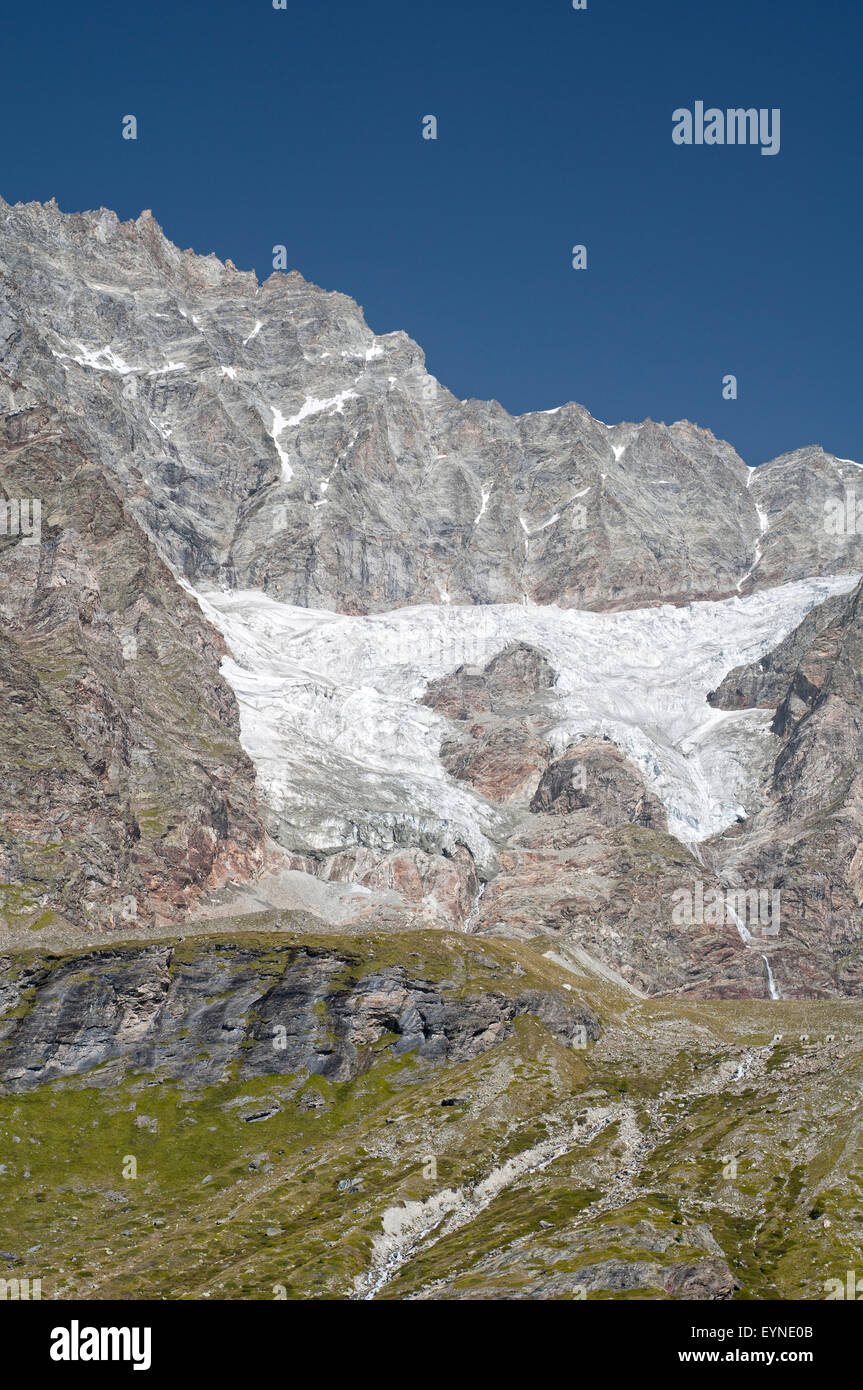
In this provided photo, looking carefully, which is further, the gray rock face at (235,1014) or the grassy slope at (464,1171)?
the gray rock face at (235,1014)

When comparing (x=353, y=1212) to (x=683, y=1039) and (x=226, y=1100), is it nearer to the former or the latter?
(x=226, y=1100)

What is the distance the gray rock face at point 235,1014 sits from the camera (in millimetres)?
165375

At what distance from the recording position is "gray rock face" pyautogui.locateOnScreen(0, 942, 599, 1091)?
16538 cm

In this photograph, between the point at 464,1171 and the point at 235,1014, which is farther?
the point at 235,1014

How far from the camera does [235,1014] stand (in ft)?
584

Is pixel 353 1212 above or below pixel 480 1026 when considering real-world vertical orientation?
below

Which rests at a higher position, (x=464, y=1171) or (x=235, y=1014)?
(x=235, y=1014)

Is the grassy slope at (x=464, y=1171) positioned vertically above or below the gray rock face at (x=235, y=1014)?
below

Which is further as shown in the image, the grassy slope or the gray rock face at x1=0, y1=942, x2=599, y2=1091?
the gray rock face at x1=0, y1=942, x2=599, y2=1091

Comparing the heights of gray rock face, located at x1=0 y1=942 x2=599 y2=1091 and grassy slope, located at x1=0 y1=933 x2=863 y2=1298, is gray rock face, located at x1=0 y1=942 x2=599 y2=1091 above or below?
above
